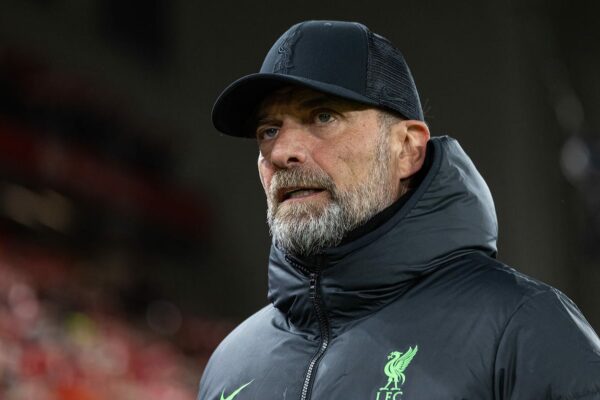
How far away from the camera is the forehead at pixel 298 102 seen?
4.38ft

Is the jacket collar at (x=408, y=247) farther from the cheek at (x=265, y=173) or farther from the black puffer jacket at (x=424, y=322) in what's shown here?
the cheek at (x=265, y=173)

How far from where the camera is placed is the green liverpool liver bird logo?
1.16m

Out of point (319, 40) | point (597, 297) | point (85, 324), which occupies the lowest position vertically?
point (597, 297)

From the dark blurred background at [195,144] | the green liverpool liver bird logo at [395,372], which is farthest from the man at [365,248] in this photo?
the dark blurred background at [195,144]

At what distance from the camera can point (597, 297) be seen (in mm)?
7062

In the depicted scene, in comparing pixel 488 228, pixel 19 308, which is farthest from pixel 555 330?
pixel 19 308

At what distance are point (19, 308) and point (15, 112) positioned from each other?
1.88 m

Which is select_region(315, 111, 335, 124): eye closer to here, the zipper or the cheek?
the cheek

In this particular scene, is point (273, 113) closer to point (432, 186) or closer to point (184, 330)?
point (432, 186)

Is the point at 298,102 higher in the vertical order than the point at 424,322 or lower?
higher

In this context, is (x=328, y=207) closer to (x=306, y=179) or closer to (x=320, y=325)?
(x=306, y=179)

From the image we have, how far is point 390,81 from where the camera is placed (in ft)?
4.44

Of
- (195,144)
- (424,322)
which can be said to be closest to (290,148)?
(424,322)

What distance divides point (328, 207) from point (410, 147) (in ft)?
0.52
